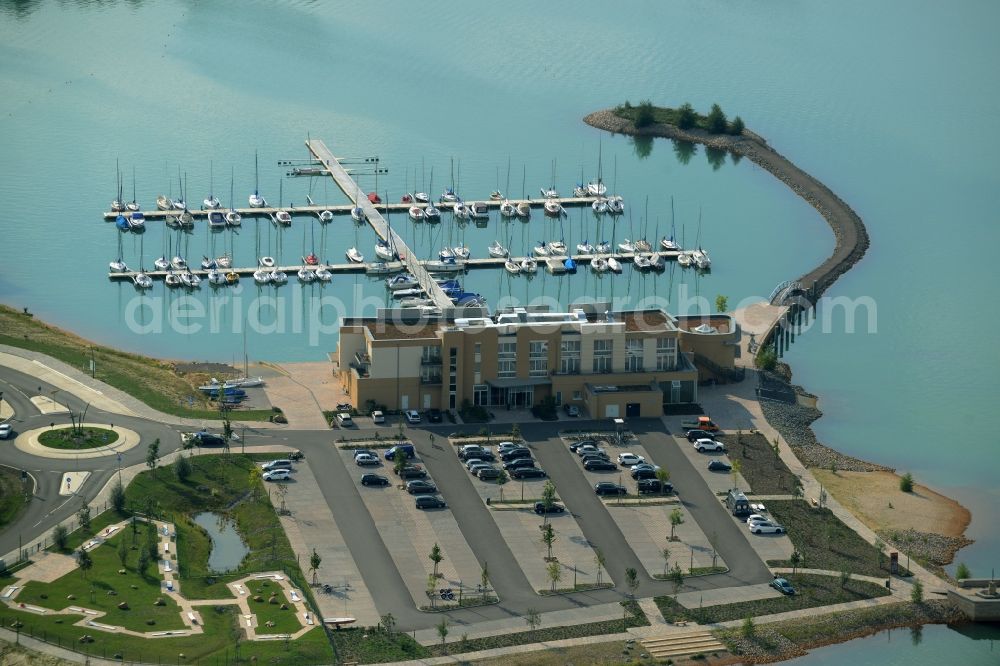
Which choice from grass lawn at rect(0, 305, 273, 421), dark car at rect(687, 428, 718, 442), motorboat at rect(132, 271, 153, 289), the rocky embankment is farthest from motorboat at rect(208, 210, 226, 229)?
dark car at rect(687, 428, 718, 442)

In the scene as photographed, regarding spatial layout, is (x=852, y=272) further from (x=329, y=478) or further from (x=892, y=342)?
(x=329, y=478)

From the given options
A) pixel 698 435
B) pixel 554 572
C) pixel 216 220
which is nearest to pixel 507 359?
pixel 698 435

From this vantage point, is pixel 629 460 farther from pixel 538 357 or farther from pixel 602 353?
pixel 538 357

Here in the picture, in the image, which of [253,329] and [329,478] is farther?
[253,329]

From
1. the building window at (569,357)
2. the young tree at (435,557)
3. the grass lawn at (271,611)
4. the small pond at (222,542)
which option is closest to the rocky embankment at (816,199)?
the building window at (569,357)

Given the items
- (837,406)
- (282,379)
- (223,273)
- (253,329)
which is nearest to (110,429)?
(282,379)

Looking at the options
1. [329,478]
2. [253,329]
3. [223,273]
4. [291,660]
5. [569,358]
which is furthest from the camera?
[223,273]

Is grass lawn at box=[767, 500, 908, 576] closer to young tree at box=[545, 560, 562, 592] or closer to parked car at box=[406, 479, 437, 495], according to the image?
young tree at box=[545, 560, 562, 592]
